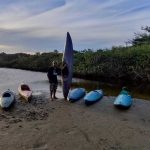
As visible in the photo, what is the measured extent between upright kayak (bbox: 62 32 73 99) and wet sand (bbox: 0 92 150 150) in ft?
3.47

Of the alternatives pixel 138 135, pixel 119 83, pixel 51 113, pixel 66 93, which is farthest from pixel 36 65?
pixel 138 135

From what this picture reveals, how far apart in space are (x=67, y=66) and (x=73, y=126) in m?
6.12

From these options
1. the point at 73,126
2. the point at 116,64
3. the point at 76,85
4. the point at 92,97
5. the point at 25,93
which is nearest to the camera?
the point at 73,126

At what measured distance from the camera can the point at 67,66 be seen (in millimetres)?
19141

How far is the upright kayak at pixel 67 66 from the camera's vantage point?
19.1m

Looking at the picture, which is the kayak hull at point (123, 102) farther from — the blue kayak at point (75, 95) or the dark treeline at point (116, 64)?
the dark treeline at point (116, 64)

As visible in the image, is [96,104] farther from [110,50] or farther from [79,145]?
[110,50]

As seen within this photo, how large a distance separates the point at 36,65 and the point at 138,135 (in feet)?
140

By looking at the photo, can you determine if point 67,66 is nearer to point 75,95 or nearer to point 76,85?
point 75,95

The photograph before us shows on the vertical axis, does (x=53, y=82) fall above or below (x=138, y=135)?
above

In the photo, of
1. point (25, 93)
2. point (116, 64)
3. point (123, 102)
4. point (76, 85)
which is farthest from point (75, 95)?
point (116, 64)

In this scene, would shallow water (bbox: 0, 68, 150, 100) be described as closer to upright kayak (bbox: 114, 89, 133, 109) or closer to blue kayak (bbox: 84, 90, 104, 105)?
blue kayak (bbox: 84, 90, 104, 105)

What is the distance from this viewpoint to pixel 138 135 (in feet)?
41.1

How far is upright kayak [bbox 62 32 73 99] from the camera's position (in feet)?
62.7
